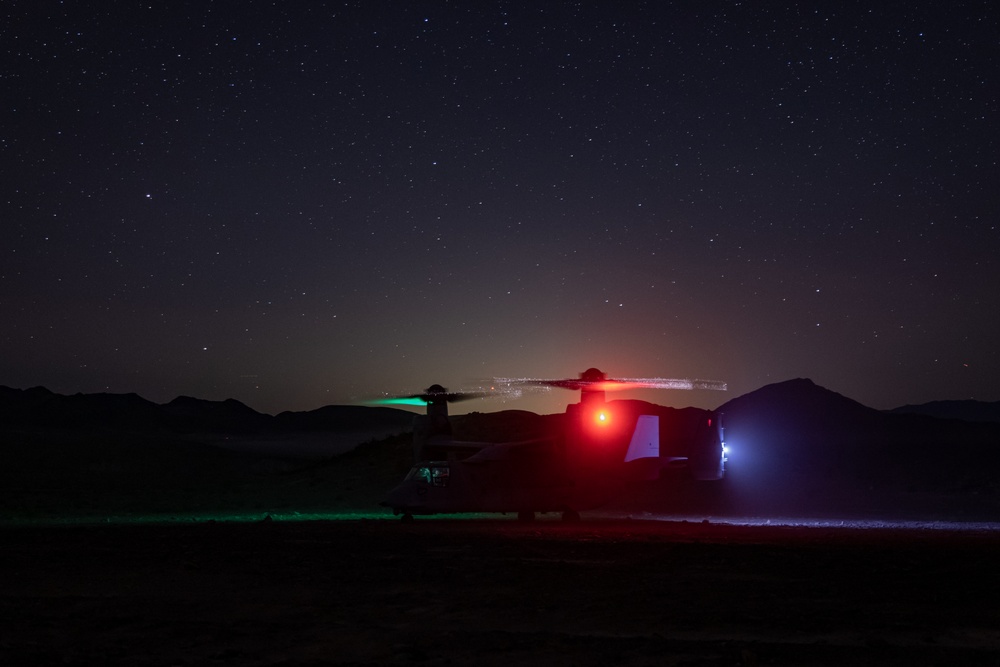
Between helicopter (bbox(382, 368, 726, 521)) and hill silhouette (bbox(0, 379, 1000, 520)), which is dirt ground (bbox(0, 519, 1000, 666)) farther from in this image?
hill silhouette (bbox(0, 379, 1000, 520))

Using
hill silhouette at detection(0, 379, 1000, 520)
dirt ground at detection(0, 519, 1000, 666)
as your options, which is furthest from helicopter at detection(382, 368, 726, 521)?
dirt ground at detection(0, 519, 1000, 666)

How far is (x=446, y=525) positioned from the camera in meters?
27.7

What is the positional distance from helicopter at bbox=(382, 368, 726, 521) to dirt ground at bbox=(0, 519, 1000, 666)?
8.49 metres

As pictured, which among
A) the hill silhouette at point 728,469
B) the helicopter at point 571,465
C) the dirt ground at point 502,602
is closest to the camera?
the dirt ground at point 502,602

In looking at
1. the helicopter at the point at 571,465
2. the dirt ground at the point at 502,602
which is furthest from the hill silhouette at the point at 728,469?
the dirt ground at the point at 502,602

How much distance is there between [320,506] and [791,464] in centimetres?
3296

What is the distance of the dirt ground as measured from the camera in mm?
8750

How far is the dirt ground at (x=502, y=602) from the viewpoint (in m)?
8.75

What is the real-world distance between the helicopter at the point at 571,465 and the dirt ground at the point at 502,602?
8.49 metres

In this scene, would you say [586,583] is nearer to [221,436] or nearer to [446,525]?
[446,525]

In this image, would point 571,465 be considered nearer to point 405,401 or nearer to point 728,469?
point 405,401

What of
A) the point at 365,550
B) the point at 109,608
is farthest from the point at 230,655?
the point at 365,550

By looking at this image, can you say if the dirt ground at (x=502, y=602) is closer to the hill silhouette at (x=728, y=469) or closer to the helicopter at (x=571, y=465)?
the helicopter at (x=571, y=465)

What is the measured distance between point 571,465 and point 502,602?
1769 cm
